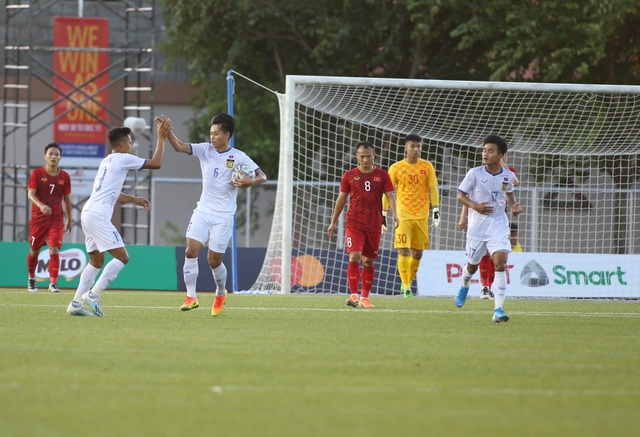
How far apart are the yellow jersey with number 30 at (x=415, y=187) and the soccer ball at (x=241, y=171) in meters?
5.02

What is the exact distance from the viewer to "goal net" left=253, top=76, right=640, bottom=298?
18.0 m

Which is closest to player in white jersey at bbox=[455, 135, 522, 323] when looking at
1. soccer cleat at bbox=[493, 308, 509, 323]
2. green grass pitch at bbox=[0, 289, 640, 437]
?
soccer cleat at bbox=[493, 308, 509, 323]

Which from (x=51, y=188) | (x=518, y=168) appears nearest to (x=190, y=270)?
(x=51, y=188)

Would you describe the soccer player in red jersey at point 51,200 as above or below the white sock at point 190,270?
above

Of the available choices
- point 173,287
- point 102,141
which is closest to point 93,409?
point 173,287

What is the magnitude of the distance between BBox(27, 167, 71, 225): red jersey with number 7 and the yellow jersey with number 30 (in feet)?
16.0

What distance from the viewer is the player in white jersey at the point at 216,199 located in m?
11.3

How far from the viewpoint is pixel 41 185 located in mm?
16859

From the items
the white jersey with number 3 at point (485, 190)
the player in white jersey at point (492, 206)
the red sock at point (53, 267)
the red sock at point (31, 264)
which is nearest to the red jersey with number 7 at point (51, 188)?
the red sock at point (53, 267)

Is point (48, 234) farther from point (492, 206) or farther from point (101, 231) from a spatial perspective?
point (492, 206)

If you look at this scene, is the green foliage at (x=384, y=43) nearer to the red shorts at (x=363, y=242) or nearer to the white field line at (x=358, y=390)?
the red shorts at (x=363, y=242)

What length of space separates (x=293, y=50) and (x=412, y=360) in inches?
817

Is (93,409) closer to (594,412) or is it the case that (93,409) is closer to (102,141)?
(594,412)

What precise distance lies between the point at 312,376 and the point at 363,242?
23.9 ft
